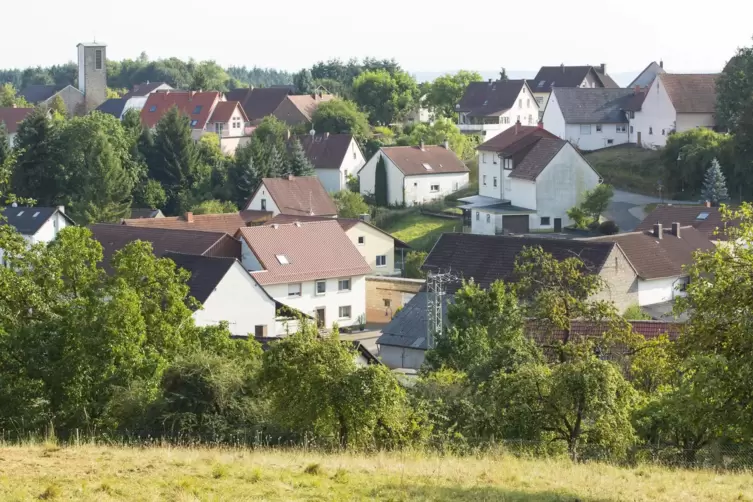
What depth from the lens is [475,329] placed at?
28.0m

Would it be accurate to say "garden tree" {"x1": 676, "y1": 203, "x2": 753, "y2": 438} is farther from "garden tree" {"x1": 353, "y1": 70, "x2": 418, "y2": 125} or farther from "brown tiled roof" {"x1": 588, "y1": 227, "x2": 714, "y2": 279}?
"garden tree" {"x1": 353, "y1": 70, "x2": 418, "y2": 125}

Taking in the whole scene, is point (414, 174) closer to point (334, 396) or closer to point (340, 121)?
point (340, 121)

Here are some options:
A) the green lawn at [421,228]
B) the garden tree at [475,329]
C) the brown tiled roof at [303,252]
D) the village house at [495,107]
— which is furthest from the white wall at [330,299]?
the village house at [495,107]

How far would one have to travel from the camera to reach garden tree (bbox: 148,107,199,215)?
254ft

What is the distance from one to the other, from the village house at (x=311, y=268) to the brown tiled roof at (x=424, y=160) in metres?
22.5

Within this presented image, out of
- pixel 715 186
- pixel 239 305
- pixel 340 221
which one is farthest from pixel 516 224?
pixel 239 305

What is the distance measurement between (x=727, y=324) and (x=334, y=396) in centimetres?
637

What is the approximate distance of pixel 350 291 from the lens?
50000 millimetres

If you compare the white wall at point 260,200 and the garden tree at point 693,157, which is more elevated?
the garden tree at point 693,157

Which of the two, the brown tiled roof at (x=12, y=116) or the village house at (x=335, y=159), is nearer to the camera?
the village house at (x=335, y=159)

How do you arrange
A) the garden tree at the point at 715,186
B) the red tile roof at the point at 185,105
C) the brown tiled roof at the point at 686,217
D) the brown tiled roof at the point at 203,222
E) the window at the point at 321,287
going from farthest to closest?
the red tile roof at the point at 185,105, the garden tree at the point at 715,186, the brown tiled roof at the point at 203,222, the brown tiled roof at the point at 686,217, the window at the point at 321,287

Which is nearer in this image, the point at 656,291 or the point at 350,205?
the point at 656,291

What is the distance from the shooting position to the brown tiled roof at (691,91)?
70.2 meters

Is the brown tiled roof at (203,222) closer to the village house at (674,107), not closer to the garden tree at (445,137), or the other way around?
the garden tree at (445,137)
